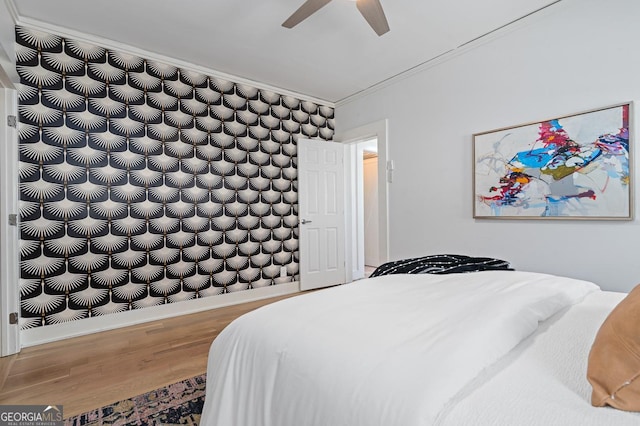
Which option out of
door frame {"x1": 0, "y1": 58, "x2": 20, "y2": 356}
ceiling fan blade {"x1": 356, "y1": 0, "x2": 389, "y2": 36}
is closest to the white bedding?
ceiling fan blade {"x1": 356, "y1": 0, "x2": 389, "y2": 36}

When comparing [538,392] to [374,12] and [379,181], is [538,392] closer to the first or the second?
[374,12]

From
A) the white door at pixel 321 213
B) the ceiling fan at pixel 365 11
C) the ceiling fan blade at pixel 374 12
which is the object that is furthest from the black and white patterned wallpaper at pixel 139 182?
the ceiling fan blade at pixel 374 12

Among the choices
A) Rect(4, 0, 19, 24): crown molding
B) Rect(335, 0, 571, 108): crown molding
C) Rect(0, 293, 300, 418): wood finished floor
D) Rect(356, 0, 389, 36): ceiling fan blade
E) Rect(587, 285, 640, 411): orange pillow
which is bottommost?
Rect(0, 293, 300, 418): wood finished floor

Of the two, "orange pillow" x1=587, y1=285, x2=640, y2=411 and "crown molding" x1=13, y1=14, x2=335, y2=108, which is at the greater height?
"crown molding" x1=13, y1=14, x2=335, y2=108

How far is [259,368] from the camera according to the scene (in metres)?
0.97

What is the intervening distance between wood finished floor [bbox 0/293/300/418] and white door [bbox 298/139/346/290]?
4.89 feet

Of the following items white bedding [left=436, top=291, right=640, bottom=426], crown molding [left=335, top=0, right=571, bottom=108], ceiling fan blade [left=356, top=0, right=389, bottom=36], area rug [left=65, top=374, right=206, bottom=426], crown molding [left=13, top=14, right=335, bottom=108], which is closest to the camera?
white bedding [left=436, top=291, right=640, bottom=426]

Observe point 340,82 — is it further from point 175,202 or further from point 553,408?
point 553,408

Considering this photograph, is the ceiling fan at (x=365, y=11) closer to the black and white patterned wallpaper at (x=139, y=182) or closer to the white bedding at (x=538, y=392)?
the black and white patterned wallpaper at (x=139, y=182)

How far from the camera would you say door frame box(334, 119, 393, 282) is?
12.0 ft

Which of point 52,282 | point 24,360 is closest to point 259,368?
point 24,360

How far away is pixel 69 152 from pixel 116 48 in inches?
41.0

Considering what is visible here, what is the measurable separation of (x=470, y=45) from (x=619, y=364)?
2.97 metres

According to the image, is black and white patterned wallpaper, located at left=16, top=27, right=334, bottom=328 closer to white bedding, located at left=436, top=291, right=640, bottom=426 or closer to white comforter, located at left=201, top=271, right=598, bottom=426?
white comforter, located at left=201, top=271, right=598, bottom=426
